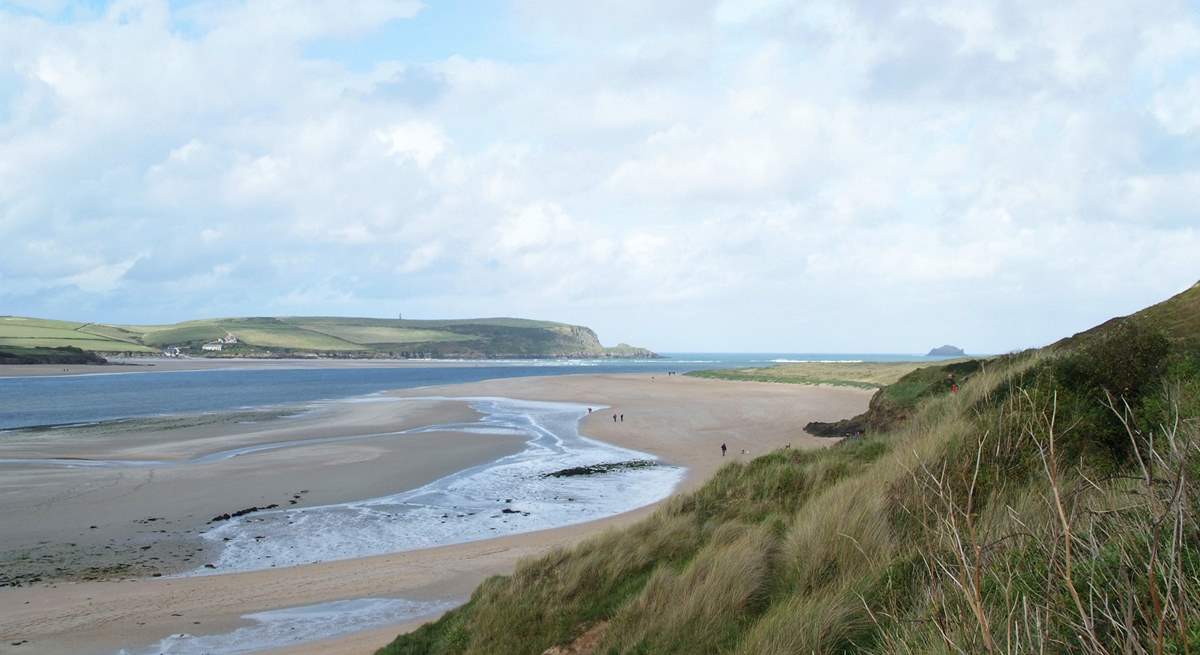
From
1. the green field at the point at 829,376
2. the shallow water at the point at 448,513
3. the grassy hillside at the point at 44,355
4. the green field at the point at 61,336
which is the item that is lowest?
the shallow water at the point at 448,513

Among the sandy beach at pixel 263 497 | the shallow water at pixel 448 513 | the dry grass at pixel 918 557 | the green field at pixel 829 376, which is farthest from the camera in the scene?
the green field at pixel 829 376

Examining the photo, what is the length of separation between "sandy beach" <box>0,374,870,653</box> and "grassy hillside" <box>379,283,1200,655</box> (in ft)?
14.7

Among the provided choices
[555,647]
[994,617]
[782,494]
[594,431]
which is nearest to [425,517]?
[782,494]

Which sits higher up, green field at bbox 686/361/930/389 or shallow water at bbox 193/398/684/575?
green field at bbox 686/361/930/389

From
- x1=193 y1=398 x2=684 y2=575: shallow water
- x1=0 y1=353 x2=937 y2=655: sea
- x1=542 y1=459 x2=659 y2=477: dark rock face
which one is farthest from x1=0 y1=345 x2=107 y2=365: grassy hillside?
x1=542 y1=459 x2=659 y2=477: dark rock face

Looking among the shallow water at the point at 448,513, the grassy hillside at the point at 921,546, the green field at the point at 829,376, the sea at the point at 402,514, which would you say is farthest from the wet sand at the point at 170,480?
the green field at the point at 829,376

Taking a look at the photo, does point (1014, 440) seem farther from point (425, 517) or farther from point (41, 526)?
point (41, 526)

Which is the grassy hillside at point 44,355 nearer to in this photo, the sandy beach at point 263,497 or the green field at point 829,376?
the sandy beach at point 263,497

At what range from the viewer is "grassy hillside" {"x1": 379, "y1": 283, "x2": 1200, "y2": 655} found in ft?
10.2

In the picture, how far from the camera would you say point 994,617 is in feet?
11.8

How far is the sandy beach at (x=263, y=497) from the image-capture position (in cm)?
1232

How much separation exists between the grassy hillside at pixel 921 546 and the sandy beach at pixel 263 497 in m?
4.47

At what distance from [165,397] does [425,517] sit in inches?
2195

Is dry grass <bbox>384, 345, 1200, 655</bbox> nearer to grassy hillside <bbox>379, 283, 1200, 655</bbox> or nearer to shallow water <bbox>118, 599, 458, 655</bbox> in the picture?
grassy hillside <bbox>379, 283, 1200, 655</bbox>
